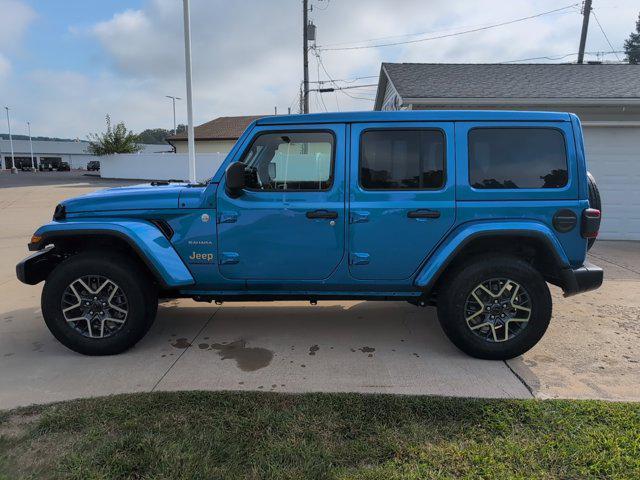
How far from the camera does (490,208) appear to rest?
12.0 ft

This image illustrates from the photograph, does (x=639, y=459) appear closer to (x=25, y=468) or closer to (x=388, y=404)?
(x=388, y=404)

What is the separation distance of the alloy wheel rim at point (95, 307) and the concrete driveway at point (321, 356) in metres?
0.26

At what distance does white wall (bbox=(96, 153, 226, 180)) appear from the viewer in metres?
30.8

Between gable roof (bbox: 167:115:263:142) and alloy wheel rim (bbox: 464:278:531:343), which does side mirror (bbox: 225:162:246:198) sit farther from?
gable roof (bbox: 167:115:263:142)

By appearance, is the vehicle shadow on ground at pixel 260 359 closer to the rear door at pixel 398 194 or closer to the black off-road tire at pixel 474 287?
the black off-road tire at pixel 474 287

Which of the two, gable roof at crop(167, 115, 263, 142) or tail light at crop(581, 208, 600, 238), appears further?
gable roof at crop(167, 115, 263, 142)

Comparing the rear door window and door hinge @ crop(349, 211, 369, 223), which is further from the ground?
the rear door window

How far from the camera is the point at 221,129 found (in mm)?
39625

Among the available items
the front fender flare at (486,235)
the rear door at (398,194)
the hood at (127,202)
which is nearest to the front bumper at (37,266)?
the hood at (127,202)

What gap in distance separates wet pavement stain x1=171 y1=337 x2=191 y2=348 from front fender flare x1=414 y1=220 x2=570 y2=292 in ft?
7.21

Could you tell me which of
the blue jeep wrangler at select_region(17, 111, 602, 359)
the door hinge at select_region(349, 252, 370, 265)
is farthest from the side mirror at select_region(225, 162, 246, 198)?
the door hinge at select_region(349, 252, 370, 265)

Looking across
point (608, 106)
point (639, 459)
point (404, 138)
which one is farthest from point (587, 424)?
point (608, 106)

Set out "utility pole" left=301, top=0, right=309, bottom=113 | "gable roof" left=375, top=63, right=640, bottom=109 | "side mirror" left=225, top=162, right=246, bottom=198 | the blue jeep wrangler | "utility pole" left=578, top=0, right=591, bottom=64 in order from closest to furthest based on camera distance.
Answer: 1. "side mirror" left=225, top=162, right=246, bottom=198
2. the blue jeep wrangler
3. "gable roof" left=375, top=63, right=640, bottom=109
4. "utility pole" left=578, top=0, right=591, bottom=64
5. "utility pole" left=301, top=0, right=309, bottom=113

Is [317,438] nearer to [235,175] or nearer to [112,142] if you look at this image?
[235,175]
